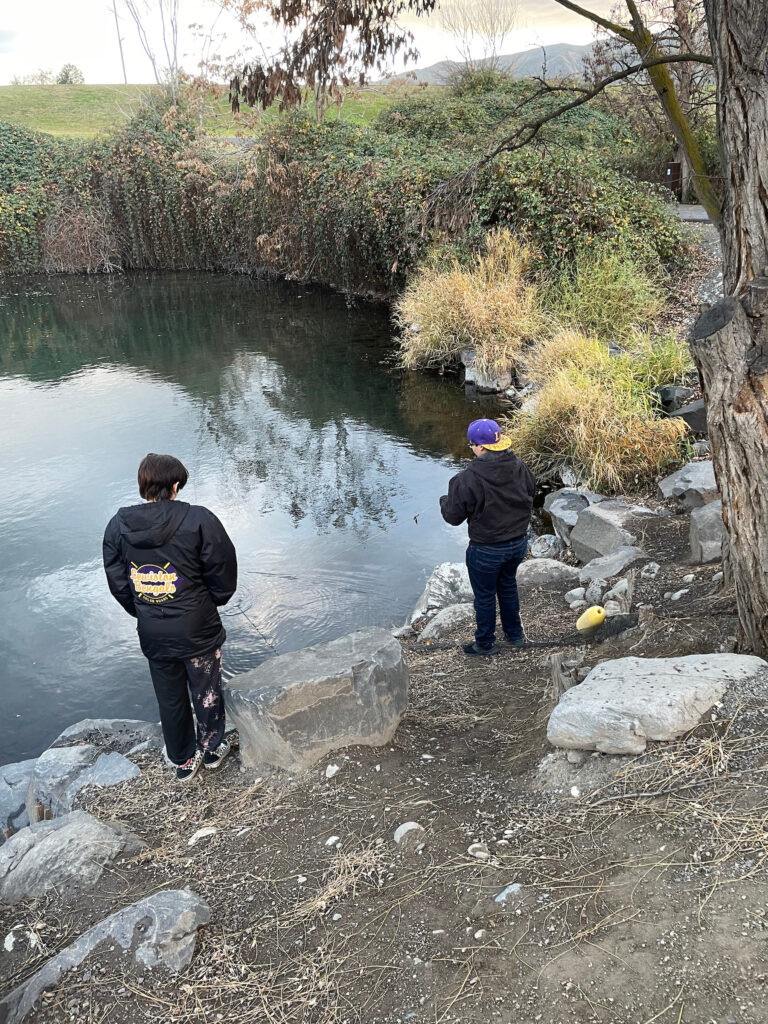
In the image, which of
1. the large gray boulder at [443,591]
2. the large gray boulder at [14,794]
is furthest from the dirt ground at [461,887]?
the large gray boulder at [443,591]

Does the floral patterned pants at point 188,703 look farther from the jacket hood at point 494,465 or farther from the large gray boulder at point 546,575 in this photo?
the large gray boulder at point 546,575

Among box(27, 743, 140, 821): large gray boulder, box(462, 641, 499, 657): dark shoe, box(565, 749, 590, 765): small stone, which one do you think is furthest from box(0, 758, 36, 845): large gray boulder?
box(565, 749, 590, 765): small stone

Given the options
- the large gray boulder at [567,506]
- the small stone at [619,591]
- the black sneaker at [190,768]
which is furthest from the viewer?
the large gray boulder at [567,506]

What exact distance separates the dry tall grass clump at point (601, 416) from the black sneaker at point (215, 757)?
16.1 ft

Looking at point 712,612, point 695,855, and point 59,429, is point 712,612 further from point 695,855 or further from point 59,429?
point 59,429

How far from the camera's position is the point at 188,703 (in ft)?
13.1

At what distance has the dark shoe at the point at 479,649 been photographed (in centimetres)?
489

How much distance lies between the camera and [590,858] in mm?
2697

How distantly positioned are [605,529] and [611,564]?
0.70m

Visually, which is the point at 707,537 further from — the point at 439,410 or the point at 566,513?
the point at 439,410

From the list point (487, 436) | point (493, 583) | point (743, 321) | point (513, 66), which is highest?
point (513, 66)

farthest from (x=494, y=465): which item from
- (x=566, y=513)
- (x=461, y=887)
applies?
(x=566, y=513)

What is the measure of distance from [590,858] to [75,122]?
36.5 metres

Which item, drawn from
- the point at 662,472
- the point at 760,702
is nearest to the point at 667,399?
the point at 662,472
